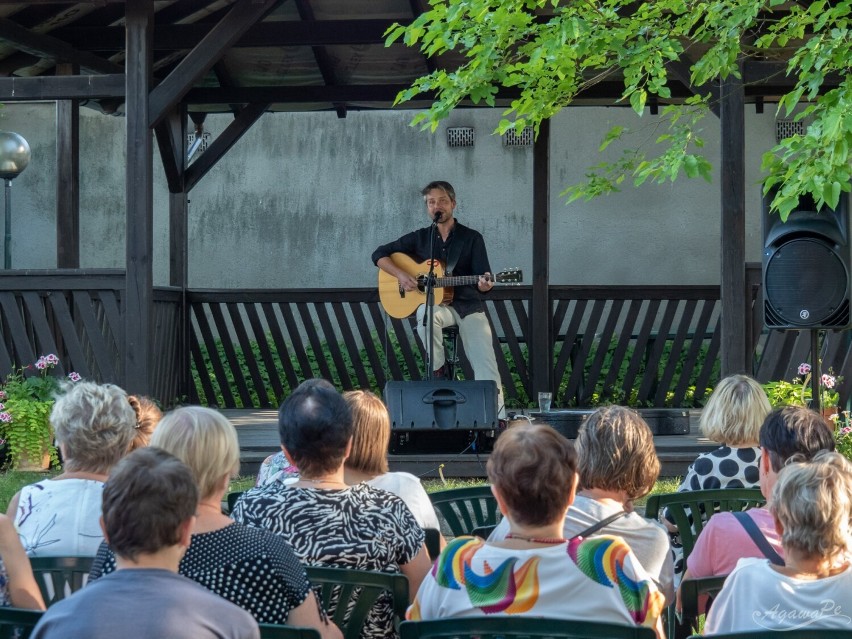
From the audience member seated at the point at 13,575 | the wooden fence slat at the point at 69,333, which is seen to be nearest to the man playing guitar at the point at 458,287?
the wooden fence slat at the point at 69,333

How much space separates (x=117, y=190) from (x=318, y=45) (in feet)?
23.6

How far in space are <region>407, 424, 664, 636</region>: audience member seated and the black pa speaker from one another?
12.8 feet

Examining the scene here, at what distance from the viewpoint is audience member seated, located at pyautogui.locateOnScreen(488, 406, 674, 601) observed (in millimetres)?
2717

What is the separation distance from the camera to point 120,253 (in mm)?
14766

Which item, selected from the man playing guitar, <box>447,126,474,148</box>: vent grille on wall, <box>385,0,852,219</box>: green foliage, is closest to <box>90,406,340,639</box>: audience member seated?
<box>385,0,852,219</box>: green foliage

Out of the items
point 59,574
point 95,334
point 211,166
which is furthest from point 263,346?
point 59,574

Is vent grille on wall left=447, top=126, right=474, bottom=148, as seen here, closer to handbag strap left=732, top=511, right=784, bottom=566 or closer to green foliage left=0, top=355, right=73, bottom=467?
green foliage left=0, top=355, right=73, bottom=467

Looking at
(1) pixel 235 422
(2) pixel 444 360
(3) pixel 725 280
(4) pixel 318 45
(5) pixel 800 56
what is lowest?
(1) pixel 235 422

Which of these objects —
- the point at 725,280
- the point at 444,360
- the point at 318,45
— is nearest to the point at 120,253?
the point at 318,45

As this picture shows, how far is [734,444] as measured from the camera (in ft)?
12.1

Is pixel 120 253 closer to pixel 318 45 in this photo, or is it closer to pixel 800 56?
pixel 318 45

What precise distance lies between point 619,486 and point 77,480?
1.36 meters

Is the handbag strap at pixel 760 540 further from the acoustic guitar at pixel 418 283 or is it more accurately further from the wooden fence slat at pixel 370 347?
the wooden fence slat at pixel 370 347

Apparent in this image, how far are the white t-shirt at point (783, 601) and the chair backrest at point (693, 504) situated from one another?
91 centimetres
